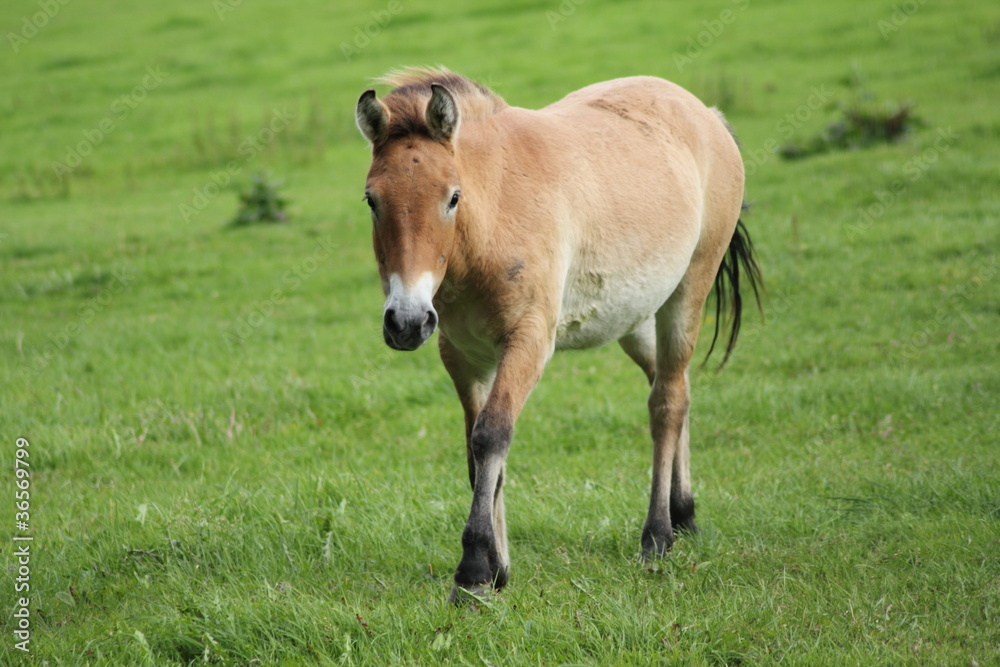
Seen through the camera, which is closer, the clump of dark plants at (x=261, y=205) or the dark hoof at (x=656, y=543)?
the dark hoof at (x=656, y=543)

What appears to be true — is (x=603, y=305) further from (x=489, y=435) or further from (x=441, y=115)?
(x=441, y=115)

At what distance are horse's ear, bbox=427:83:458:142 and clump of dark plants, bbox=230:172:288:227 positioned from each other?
10906 mm

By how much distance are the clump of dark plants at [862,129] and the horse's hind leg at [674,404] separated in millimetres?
9558

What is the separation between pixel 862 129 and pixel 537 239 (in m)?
11.2

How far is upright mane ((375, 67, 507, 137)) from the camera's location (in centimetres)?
383

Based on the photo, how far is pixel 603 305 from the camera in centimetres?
462

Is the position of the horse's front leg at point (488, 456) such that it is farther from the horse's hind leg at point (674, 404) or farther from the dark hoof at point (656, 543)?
the horse's hind leg at point (674, 404)

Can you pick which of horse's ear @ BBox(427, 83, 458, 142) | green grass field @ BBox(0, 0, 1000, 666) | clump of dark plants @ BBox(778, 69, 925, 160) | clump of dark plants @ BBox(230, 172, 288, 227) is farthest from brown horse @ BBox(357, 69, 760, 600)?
clump of dark plants @ BBox(230, 172, 288, 227)

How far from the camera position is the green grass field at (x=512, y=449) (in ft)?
12.5

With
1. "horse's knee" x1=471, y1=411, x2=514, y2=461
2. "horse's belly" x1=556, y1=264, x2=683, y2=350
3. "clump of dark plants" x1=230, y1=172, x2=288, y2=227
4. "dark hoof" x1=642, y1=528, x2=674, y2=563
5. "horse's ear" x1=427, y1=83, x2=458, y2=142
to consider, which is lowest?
"clump of dark plants" x1=230, y1=172, x2=288, y2=227

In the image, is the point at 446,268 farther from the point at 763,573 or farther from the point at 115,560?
the point at 115,560

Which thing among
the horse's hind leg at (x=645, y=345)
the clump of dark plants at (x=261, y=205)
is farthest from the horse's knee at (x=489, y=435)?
the clump of dark plants at (x=261, y=205)

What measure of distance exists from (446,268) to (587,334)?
110 cm

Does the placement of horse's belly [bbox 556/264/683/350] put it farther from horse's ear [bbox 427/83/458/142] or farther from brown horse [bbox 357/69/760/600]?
horse's ear [bbox 427/83/458/142]
